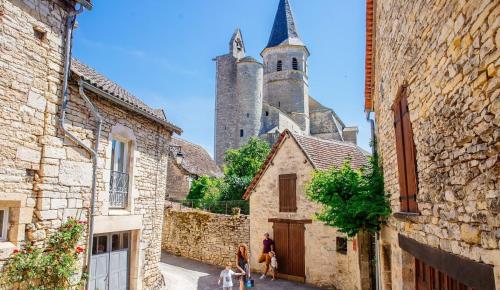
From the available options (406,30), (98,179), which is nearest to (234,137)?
(98,179)

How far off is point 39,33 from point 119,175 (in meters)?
3.29

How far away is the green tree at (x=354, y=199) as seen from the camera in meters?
6.31

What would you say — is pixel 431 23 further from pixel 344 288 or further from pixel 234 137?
pixel 234 137

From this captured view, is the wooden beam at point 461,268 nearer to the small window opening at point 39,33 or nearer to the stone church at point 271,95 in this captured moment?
the small window opening at point 39,33

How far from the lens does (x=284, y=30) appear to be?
4247 cm

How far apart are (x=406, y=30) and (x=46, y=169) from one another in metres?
5.86

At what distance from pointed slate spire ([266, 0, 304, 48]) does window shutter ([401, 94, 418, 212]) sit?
38156mm

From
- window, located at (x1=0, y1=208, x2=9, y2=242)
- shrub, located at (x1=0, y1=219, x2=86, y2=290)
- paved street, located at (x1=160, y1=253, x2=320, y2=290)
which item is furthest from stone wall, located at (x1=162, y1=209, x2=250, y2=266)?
window, located at (x1=0, y1=208, x2=9, y2=242)

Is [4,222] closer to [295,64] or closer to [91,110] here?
[91,110]

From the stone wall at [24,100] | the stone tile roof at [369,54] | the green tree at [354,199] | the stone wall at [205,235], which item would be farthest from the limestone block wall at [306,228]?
the stone wall at [24,100]

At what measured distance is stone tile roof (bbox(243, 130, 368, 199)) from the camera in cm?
1231

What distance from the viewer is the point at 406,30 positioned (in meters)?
4.34

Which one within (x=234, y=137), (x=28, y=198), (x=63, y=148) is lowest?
(x=28, y=198)

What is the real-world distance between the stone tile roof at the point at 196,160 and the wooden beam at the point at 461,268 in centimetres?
1900
